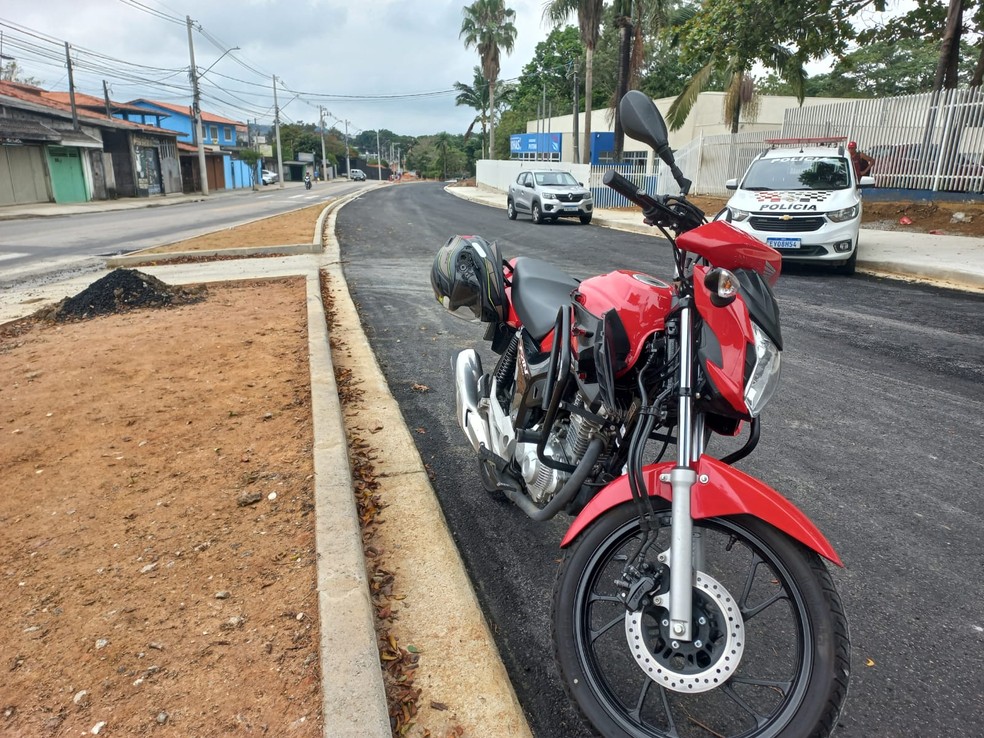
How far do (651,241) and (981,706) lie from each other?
13.7 m

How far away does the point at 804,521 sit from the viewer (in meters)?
1.84

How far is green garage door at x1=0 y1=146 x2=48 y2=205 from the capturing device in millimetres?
31797

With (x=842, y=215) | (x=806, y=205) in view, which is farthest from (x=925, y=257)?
(x=806, y=205)

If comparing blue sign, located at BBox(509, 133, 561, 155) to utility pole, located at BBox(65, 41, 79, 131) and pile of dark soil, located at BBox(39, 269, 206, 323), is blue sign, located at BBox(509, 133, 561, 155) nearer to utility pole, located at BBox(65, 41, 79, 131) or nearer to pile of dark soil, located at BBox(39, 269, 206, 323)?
utility pole, located at BBox(65, 41, 79, 131)

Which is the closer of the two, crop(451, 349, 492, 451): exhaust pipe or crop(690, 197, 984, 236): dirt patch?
crop(451, 349, 492, 451): exhaust pipe

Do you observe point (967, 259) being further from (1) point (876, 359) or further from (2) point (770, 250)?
(2) point (770, 250)

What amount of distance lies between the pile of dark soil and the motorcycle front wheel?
7.03 meters

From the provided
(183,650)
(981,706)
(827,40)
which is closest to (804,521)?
(981,706)

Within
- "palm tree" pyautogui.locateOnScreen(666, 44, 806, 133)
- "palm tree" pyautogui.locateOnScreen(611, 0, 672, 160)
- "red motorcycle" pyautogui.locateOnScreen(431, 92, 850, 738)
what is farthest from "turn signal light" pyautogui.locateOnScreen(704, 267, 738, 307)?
"palm tree" pyautogui.locateOnScreen(611, 0, 672, 160)

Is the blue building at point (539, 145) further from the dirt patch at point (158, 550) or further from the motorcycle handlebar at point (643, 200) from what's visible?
the motorcycle handlebar at point (643, 200)

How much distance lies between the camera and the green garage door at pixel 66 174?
34.9m

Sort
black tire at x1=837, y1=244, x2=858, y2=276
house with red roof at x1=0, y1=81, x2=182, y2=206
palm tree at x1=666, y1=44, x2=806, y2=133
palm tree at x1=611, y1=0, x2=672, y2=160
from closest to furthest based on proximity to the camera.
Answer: black tire at x1=837, y1=244, x2=858, y2=276
palm tree at x1=666, y1=44, x2=806, y2=133
palm tree at x1=611, y1=0, x2=672, y2=160
house with red roof at x1=0, y1=81, x2=182, y2=206

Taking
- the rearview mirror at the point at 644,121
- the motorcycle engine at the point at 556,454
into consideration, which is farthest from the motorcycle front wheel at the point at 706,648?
the rearview mirror at the point at 644,121

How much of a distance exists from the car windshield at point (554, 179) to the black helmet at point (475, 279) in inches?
721
